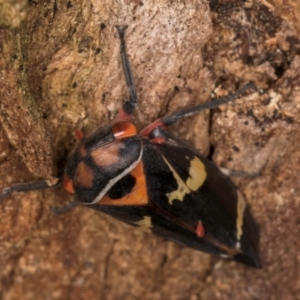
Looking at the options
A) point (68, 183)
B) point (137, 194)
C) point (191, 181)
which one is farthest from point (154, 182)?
point (68, 183)

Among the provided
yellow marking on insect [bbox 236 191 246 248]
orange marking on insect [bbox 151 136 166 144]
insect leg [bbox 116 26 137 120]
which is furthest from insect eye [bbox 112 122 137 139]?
yellow marking on insect [bbox 236 191 246 248]

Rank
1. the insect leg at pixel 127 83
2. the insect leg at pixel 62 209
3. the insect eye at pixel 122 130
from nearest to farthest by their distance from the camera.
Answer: the insect leg at pixel 127 83 < the insect eye at pixel 122 130 < the insect leg at pixel 62 209

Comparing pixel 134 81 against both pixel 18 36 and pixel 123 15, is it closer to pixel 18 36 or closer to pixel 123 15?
pixel 123 15

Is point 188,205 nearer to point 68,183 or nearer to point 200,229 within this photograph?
point 200,229

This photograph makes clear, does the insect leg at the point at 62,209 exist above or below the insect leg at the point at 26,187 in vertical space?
below

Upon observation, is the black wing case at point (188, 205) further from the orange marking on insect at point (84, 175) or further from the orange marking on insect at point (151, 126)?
the orange marking on insect at point (84, 175)

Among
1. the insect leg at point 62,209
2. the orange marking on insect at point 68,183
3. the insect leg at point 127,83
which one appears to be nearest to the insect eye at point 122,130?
the insect leg at point 127,83

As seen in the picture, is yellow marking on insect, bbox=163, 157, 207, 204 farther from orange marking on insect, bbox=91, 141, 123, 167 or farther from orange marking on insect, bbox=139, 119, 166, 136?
orange marking on insect, bbox=91, 141, 123, 167

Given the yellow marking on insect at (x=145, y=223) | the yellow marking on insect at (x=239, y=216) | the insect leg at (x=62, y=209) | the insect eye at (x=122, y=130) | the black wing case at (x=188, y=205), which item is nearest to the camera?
the insect eye at (x=122, y=130)
